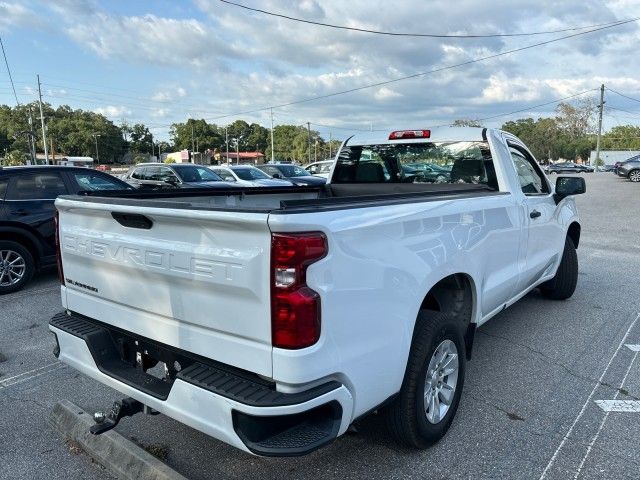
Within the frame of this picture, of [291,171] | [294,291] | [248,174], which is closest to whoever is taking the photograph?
[294,291]

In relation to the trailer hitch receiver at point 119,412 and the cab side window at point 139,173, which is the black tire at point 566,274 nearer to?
the trailer hitch receiver at point 119,412

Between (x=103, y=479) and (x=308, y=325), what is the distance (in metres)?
1.63

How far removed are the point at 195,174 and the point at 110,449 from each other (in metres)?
12.8

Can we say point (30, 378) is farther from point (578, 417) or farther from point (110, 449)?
point (578, 417)

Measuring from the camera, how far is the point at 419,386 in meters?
2.70

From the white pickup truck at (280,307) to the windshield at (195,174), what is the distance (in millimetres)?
11435

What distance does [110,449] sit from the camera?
2.81m

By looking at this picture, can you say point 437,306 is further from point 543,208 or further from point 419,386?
point 543,208

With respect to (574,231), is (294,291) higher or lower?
higher

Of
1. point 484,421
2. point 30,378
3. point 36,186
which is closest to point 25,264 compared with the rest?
point 36,186

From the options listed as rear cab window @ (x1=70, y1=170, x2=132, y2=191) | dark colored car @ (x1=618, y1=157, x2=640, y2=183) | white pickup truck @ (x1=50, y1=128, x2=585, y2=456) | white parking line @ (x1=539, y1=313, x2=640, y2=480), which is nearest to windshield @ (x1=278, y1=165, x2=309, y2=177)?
rear cab window @ (x1=70, y1=170, x2=132, y2=191)

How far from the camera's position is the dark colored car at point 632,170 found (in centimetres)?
2747

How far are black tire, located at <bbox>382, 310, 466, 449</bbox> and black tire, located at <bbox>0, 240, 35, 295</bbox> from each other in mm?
5839

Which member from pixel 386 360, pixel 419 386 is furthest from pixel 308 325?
pixel 419 386
